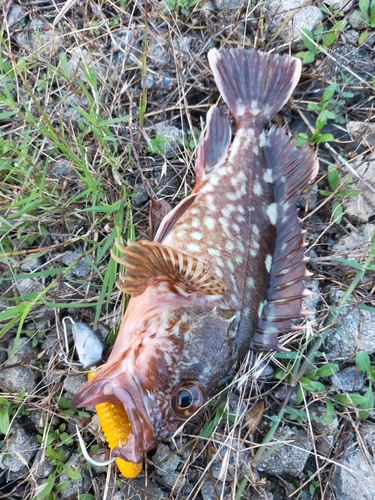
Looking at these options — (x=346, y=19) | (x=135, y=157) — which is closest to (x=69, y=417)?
Result: (x=135, y=157)

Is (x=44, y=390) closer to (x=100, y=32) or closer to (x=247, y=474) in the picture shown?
(x=247, y=474)

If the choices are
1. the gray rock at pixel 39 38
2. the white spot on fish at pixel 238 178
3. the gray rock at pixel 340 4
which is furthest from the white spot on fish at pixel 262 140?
the gray rock at pixel 39 38

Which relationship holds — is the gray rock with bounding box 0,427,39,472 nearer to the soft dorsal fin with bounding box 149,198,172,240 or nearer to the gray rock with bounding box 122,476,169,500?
the gray rock with bounding box 122,476,169,500

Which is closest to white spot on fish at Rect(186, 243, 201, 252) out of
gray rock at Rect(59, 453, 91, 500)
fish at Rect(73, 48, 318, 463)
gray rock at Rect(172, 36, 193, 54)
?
fish at Rect(73, 48, 318, 463)

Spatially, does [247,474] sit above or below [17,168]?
below

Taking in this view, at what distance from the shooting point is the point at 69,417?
262 centimetres

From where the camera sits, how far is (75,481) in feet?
8.49

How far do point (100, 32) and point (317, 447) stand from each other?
3408 mm

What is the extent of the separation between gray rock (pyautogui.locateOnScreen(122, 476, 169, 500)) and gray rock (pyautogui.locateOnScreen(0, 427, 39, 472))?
64 cm

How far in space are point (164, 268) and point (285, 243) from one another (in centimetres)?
93

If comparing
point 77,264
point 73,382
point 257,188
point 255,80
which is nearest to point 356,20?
point 255,80

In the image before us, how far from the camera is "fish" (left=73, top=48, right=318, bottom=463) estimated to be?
2.04 meters

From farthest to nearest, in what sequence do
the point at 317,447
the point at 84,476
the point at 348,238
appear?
the point at 348,238, the point at 317,447, the point at 84,476

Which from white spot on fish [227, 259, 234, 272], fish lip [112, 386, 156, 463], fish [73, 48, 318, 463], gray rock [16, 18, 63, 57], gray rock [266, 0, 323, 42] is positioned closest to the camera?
fish lip [112, 386, 156, 463]
